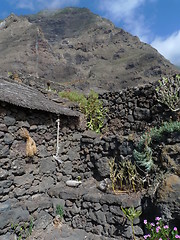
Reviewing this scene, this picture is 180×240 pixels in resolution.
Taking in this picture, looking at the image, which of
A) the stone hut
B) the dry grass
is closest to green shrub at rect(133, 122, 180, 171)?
the stone hut

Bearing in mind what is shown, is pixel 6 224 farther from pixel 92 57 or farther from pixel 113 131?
pixel 92 57

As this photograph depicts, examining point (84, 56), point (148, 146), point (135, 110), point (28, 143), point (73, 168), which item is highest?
point (84, 56)

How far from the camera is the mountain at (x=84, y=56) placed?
122 ft

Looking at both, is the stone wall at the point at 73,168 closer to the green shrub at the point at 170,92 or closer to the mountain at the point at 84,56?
the green shrub at the point at 170,92

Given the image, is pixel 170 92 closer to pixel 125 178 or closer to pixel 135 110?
pixel 135 110

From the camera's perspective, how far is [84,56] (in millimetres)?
53156

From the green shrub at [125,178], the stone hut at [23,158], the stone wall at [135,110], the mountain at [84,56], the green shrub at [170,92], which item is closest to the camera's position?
the stone hut at [23,158]

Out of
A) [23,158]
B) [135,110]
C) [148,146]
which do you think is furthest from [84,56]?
[23,158]

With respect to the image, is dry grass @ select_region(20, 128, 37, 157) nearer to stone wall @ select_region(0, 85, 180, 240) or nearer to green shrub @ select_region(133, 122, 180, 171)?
stone wall @ select_region(0, 85, 180, 240)

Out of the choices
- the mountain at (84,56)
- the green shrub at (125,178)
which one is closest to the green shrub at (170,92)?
the green shrub at (125,178)

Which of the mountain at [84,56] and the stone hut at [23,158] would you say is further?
the mountain at [84,56]

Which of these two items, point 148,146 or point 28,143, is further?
point 148,146

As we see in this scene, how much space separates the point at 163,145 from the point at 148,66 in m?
37.8

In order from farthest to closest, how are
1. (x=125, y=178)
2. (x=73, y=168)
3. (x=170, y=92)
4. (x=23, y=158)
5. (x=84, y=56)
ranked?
(x=84, y=56) → (x=73, y=168) → (x=170, y=92) → (x=125, y=178) → (x=23, y=158)
